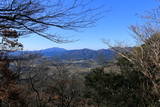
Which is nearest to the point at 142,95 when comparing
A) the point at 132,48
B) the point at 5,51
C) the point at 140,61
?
the point at 140,61

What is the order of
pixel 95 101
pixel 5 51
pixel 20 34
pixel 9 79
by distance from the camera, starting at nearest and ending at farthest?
pixel 20 34 → pixel 5 51 → pixel 9 79 → pixel 95 101

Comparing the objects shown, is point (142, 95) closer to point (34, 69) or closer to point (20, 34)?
point (34, 69)

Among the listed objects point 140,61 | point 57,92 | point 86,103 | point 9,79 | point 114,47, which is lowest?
Answer: point 86,103

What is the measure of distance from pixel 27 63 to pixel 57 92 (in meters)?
3.81

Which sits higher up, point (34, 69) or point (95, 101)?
point (34, 69)

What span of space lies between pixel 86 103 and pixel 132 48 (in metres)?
5.80

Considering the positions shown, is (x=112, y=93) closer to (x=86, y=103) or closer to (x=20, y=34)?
(x=86, y=103)

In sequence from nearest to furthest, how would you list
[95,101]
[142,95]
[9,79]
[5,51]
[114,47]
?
[5,51] → [142,95] → [9,79] → [114,47] → [95,101]

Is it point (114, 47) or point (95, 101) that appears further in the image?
point (95, 101)

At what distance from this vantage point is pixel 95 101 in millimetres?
16797

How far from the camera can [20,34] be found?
141 inches

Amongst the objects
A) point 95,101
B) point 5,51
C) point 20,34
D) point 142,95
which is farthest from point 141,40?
point 20,34

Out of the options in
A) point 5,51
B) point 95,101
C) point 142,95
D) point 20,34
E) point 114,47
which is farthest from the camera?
point 95,101

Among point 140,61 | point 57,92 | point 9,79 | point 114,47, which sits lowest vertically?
point 57,92
